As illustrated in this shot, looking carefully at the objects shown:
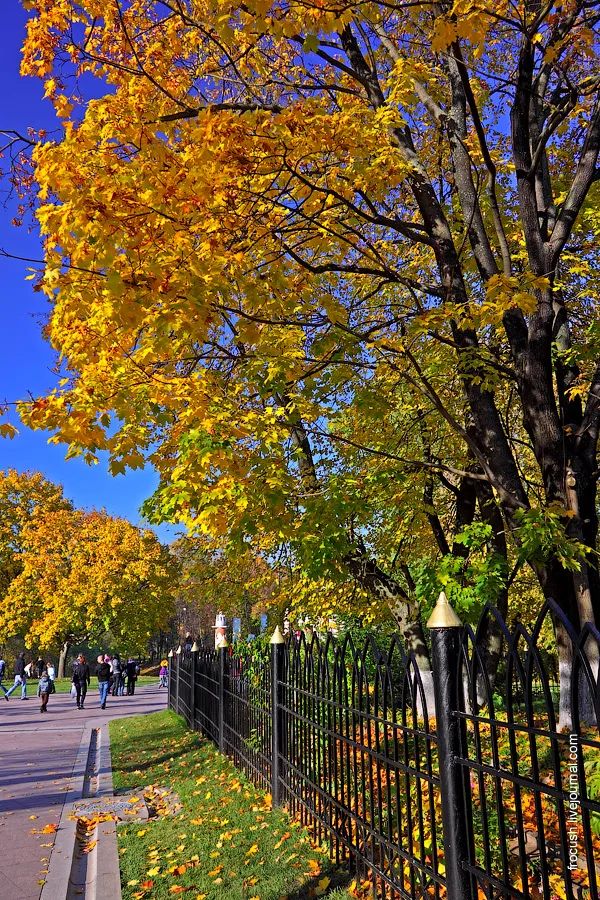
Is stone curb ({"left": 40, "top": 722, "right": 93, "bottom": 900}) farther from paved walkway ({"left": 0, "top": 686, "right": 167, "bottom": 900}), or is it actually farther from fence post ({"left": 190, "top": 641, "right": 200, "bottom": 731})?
fence post ({"left": 190, "top": 641, "right": 200, "bottom": 731})

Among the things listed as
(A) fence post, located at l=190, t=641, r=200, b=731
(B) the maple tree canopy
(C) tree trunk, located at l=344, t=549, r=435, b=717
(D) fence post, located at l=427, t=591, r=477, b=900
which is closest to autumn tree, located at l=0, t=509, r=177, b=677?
(B) the maple tree canopy

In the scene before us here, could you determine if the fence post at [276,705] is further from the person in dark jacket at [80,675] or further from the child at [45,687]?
the person in dark jacket at [80,675]

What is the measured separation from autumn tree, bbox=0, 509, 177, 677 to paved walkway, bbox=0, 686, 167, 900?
30.5 ft

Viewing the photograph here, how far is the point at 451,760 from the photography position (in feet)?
8.59

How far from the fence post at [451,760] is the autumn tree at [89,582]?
28.6 m

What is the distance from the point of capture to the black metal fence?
6.93 feet

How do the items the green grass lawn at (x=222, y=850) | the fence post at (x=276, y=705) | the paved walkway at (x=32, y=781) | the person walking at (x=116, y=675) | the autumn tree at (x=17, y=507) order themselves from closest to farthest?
the green grass lawn at (x=222, y=850) → the paved walkway at (x=32, y=781) → the fence post at (x=276, y=705) → the person walking at (x=116, y=675) → the autumn tree at (x=17, y=507)

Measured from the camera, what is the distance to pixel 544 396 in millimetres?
6426

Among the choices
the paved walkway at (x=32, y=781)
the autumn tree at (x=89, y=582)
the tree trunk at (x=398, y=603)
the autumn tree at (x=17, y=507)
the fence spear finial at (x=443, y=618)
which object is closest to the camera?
the fence spear finial at (x=443, y=618)

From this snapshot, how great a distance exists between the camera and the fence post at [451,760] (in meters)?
2.57

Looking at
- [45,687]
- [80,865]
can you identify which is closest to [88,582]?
[45,687]

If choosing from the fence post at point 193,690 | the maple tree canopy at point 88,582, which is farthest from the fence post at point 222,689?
the maple tree canopy at point 88,582

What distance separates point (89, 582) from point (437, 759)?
2957 centimetres

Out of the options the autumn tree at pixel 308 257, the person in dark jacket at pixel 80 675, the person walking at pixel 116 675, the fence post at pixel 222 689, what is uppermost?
the autumn tree at pixel 308 257
